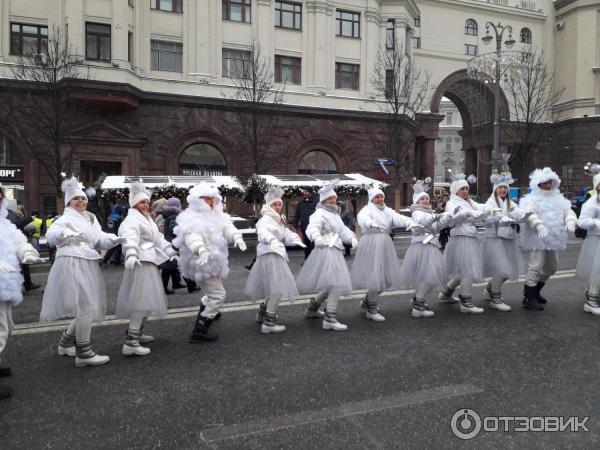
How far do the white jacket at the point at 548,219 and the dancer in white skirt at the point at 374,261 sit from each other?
79.4 inches

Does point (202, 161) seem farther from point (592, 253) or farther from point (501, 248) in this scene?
point (592, 253)

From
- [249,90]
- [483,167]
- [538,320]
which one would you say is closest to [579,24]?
[483,167]

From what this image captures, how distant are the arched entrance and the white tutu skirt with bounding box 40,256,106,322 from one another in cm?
3408

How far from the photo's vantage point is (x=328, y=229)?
6.68 m

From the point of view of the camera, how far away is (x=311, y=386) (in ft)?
14.3

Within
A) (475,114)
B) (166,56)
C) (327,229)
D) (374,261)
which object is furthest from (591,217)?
(475,114)

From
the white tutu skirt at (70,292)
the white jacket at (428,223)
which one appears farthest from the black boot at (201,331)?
the white jacket at (428,223)

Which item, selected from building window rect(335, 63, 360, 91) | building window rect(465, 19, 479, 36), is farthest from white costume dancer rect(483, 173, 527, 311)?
building window rect(465, 19, 479, 36)

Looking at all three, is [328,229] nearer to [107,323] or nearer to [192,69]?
[107,323]

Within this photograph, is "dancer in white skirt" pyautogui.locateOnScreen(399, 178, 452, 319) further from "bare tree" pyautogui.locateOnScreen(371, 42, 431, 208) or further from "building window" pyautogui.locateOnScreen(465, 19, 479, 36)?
"building window" pyautogui.locateOnScreen(465, 19, 479, 36)

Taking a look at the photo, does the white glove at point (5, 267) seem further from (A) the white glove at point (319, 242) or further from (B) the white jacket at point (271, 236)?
(A) the white glove at point (319, 242)

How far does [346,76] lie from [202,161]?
10.6 meters

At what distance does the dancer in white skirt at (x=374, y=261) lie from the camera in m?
6.61

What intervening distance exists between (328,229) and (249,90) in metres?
20.2
